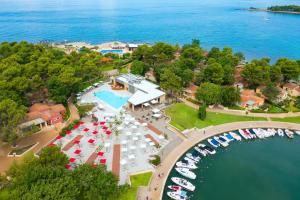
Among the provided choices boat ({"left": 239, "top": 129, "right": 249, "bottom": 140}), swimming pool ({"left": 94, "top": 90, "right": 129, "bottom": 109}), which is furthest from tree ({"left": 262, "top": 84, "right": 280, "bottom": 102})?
swimming pool ({"left": 94, "top": 90, "right": 129, "bottom": 109})

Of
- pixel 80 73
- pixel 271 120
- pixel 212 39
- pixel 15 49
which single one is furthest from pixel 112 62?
pixel 212 39

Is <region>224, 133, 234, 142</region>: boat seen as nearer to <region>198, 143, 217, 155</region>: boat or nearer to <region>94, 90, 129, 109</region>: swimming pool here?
<region>198, 143, 217, 155</region>: boat

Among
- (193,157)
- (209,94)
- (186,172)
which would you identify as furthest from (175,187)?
(209,94)

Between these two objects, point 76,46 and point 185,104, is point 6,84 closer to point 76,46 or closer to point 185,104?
point 185,104

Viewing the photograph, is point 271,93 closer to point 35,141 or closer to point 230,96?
point 230,96

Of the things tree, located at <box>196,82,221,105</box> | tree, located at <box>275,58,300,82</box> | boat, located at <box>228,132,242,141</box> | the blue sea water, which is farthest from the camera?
the blue sea water

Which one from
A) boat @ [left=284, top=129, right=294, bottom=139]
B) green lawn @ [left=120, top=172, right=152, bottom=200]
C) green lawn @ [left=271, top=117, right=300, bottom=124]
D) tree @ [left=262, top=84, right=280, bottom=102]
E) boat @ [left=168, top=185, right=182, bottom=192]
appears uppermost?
tree @ [left=262, top=84, right=280, bottom=102]
